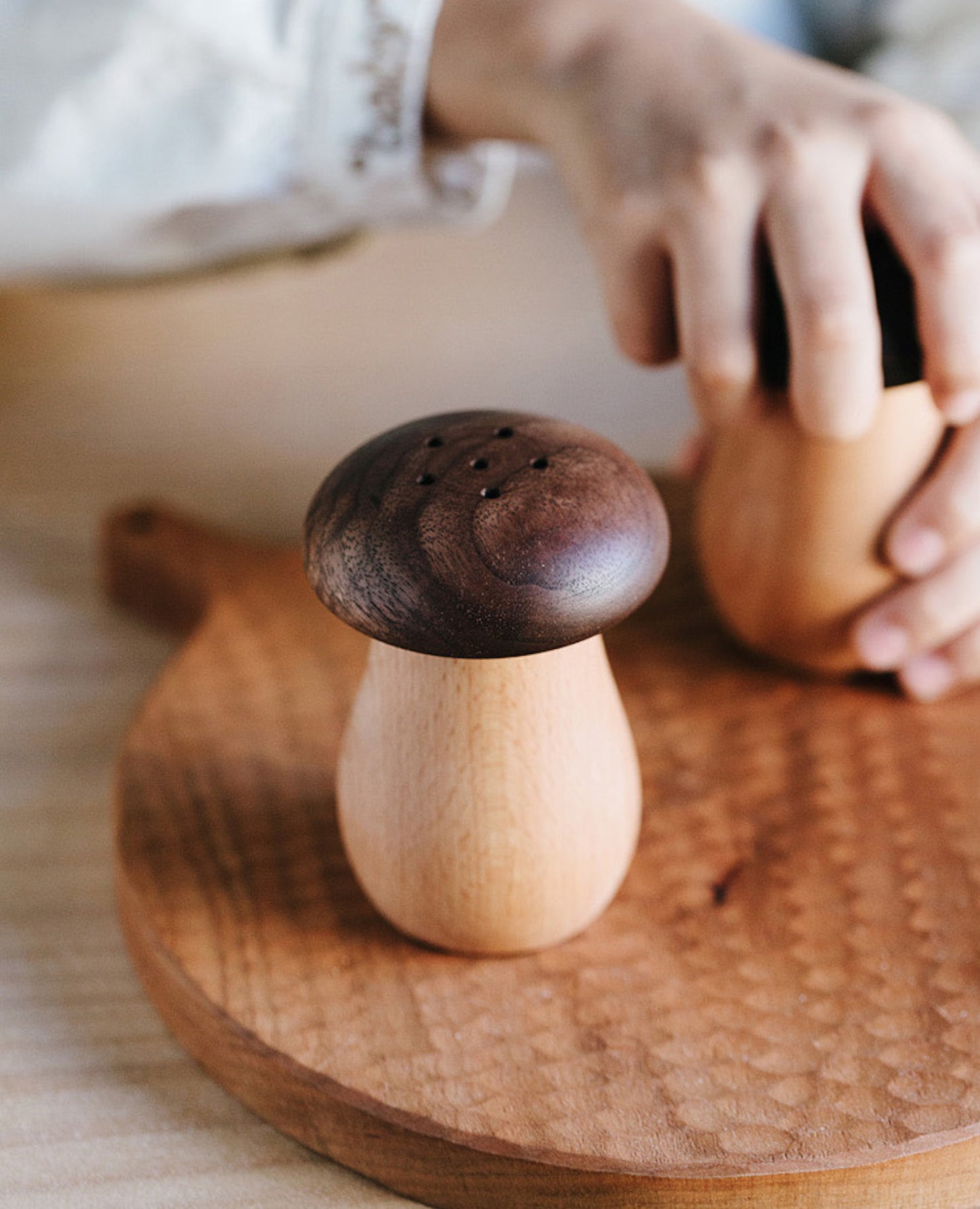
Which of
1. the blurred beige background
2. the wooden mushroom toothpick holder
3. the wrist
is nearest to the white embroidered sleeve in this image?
the wrist

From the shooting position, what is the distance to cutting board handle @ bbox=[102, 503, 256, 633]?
53cm

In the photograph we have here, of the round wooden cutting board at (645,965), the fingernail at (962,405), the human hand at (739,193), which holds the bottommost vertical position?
the round wooden cutting board at (645,965)

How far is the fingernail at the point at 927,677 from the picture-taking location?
1.50 feet

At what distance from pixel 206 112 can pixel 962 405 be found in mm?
349

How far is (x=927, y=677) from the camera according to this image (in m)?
0.46

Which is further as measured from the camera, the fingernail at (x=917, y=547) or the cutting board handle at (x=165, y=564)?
the cutting board handle at (x=165, y=564)

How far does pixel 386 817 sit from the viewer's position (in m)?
0.33

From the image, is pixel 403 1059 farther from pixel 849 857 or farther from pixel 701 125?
pixel 701 125

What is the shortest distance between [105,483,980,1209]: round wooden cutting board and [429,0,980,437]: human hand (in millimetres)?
126

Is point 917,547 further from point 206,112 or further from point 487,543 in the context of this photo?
point 206,112

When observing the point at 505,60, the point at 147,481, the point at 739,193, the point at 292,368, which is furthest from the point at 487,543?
A: the point at 292,368

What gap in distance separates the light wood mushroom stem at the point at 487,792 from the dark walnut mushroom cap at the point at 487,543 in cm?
3

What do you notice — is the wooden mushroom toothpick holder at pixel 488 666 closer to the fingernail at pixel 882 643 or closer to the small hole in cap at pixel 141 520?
the fingernail at pixel 882 643

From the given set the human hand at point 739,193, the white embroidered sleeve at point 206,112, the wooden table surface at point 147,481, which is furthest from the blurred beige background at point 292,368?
the human hand at point 739,193
